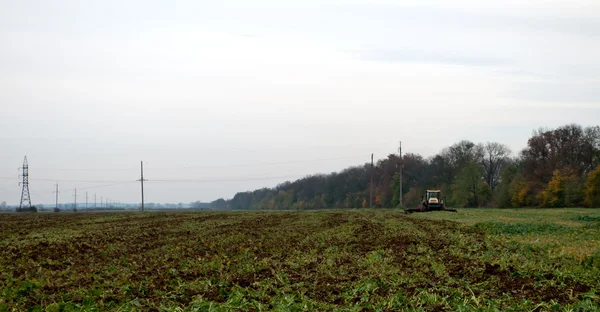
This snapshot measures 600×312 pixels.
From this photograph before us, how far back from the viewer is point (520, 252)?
16641 millimetres

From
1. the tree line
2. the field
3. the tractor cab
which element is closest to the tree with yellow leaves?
the tree line

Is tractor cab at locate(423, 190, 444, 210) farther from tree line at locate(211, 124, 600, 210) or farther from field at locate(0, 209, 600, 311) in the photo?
field at locate(0, 209, 600, 311)

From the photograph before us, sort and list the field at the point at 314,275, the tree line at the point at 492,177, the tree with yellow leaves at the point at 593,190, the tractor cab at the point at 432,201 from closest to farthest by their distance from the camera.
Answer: the field at the point at 314,275
the tractor cab at the point at 432,201
the tree with yellow leaves at the point at 593,190
the tree line at the point at 492,177

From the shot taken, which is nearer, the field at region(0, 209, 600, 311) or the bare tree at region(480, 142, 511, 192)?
the field at region(0, 209, 600, 311)

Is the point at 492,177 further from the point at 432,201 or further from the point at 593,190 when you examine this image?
the point at 432,201

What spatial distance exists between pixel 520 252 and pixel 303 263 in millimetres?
6790

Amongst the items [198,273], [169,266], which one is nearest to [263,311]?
[198,273]

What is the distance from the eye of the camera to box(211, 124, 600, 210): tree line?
77.6 meters

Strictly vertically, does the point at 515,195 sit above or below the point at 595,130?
below

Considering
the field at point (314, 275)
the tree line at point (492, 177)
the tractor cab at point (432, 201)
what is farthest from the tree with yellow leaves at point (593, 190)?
the field at point (314, 275)

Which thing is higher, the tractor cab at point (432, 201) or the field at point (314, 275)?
the tractor cab at point (432, 201)

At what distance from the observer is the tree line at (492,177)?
7756 centimetres

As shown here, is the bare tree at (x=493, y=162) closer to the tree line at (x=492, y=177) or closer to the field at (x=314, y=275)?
the tree line at (x=492, y=177)

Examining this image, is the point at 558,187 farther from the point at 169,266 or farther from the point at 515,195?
the point at 169,266
